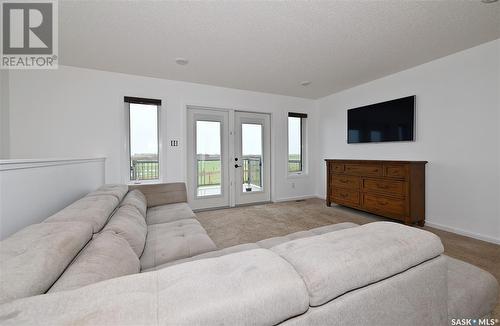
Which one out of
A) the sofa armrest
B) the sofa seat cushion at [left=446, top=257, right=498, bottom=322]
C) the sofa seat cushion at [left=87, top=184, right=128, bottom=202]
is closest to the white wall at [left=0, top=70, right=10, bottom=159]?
the sofa armrest

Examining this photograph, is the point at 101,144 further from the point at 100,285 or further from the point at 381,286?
the point at 381,286

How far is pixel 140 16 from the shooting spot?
2.04m

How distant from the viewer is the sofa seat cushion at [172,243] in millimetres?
1320

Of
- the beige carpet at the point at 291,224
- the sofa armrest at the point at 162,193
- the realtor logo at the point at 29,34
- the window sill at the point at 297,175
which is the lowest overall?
the beige carpet at the point at 291,224

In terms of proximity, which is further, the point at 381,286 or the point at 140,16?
the point at 140,16

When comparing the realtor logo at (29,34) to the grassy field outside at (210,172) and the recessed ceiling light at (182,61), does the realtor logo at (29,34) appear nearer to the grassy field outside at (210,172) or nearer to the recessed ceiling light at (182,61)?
the recessed ceiling light at (182,61)

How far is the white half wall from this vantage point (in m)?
1.13

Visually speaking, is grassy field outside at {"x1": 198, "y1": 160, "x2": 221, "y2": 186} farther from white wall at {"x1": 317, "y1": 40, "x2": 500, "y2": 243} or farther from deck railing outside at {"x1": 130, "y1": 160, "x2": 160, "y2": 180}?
white wall at {"x1": 317, "y1": 40, "x2": 500, "y2": 243}

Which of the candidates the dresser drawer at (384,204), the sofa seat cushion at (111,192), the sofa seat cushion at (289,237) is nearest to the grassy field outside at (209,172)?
the sofa seat cushion at (111,192)

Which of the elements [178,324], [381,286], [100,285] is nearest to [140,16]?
[100,285]

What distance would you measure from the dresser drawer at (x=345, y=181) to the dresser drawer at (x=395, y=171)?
0.54m

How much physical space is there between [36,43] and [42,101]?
3.03 ft

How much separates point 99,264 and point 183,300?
55cm

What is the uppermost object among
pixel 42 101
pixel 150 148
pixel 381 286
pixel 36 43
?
pixel 36 43
